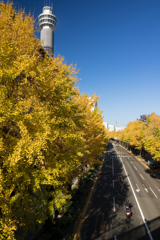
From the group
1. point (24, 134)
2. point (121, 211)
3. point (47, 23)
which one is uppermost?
point (47, 23)

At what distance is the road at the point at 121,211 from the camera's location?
11898mm

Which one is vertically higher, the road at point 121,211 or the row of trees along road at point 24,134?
the row of trees along road at point 24,134

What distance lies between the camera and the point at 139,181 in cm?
2470

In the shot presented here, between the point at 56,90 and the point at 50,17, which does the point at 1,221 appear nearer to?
the point at 56,90

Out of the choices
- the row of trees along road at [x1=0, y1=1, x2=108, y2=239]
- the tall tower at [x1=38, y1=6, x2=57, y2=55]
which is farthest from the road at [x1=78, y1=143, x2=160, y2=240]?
the tall tower at [x1=38, y1=6, x2=57, y2=55]

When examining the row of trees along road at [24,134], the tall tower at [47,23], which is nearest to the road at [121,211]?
the row of trees along road at [24,134]

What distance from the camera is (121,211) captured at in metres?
15.4

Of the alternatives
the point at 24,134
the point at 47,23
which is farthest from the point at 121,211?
the point at 47,23

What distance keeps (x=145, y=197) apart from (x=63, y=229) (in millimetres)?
12055

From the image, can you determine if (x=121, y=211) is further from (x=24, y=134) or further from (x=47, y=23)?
(x=47, y=23)

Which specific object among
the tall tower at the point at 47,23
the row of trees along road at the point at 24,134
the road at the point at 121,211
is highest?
the tall tower at the point at 47,23

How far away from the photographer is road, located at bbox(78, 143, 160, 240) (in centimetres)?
1190

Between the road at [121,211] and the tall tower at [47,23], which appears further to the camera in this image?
the tall tower at [47,23]

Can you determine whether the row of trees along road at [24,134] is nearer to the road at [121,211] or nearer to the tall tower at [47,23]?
the road at [121,211]
